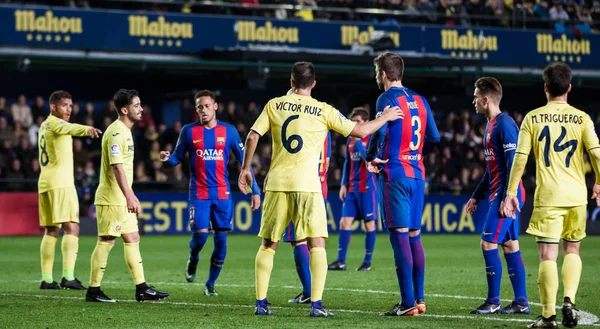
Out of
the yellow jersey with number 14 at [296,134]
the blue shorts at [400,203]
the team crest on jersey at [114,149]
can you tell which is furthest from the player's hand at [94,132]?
the blue shorts at [400,203]

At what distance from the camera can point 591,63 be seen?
105ft

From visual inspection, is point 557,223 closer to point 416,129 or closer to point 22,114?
point 416,129

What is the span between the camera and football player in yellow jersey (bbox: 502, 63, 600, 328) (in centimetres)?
765

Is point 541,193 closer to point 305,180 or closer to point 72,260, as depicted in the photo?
point 305,180

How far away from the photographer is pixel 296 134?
8.62 meters

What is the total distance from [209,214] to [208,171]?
48 cm

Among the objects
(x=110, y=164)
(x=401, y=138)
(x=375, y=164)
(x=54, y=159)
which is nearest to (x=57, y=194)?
(x=54, y=159)

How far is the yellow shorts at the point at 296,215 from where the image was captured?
8.55 m

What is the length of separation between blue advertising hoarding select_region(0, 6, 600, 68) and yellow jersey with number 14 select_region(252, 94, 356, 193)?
1788 cm

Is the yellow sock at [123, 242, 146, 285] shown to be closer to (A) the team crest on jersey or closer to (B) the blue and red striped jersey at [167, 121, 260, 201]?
(A) the team crest on jersey

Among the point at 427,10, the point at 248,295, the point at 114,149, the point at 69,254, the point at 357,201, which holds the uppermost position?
the point at 427,10

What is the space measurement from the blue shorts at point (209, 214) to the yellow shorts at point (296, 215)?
264 cm

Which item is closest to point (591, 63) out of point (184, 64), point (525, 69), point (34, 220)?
point (525, 69)

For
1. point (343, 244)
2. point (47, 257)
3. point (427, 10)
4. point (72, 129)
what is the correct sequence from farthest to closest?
point (427, 10), point (343, 244), point (47, 257), point (72, 129)
